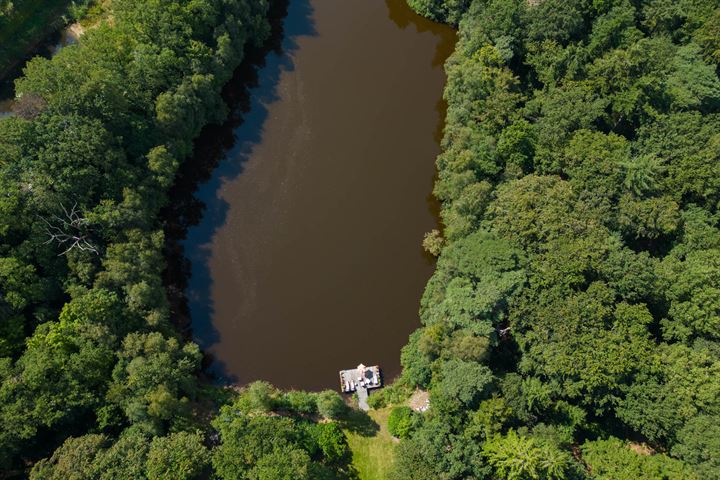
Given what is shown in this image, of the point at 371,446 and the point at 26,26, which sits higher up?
the point at 26,26

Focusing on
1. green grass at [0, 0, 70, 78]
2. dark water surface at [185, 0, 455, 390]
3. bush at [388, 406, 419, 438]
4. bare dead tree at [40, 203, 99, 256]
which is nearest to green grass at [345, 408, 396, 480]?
bush at [388, 406, 419, 438]

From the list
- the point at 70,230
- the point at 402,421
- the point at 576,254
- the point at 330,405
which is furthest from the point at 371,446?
the point at 70,230

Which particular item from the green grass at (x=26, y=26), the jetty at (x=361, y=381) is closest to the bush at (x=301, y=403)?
the jetty at (x=361, y=381)

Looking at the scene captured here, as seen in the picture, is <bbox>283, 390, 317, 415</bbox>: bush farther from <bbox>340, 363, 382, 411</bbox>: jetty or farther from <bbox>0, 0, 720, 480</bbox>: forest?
<bbox>340, 363, 382, 411</bbox>: jetty

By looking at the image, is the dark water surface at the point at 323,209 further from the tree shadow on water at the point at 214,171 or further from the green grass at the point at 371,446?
the green grass at the point at 371,446

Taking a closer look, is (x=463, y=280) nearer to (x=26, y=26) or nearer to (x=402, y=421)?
(x=402, y=421)

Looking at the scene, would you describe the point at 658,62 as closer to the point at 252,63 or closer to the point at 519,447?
the point at 519,447
